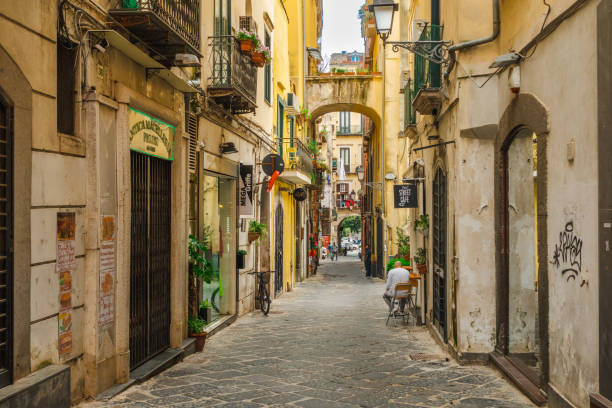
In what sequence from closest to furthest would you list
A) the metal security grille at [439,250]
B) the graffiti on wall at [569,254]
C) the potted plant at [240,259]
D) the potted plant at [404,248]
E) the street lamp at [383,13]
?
the graffiti on wall at [569,254]
the street lamp at [383,13]
the metal security grille at [439,250]
the potted plant at [240,259]
the potted plant at [404,248]

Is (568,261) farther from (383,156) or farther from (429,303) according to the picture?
(383,156)

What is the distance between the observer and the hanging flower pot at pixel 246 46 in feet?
37.1

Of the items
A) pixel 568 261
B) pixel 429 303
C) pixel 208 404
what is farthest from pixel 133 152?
pixel 429 303

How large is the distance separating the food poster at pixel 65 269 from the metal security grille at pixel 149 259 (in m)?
1.54

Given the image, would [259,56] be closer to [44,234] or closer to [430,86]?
[430,86]

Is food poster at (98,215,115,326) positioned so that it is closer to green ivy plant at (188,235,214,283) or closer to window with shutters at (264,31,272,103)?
green ivy plant at (188,235,214,283)

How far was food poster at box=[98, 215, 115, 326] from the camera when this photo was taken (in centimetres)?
647

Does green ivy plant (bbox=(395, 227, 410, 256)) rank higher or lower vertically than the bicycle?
higher

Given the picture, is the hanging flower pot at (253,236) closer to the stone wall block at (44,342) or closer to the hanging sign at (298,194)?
the hanging sign at (298,194)

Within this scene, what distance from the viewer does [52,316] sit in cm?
557

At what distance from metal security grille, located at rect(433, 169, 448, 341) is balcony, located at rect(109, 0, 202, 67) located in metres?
4.65

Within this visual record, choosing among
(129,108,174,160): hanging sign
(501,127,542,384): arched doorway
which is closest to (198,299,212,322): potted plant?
(129,108,174,160): hanging sign

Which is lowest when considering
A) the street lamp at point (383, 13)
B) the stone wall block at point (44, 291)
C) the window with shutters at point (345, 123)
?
the stone wall block at point (44, 291)

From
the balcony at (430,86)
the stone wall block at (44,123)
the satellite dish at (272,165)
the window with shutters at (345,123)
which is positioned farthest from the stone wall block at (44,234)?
the window with shutters at (345,123)
